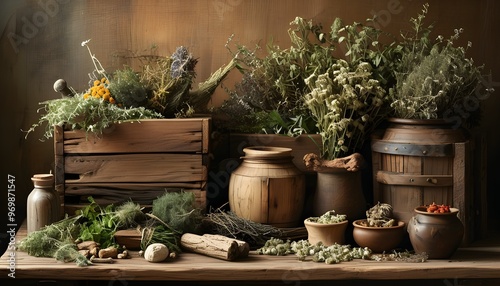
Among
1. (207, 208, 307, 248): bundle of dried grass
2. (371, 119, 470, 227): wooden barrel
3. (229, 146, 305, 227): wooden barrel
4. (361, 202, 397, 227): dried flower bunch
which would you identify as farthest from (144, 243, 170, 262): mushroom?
(371, 119, 470, 227): wooden barrel

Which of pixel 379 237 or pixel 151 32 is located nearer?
pixel 379 237

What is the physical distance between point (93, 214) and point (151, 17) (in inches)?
41.9

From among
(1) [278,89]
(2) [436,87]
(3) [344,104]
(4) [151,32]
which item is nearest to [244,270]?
(3) [344,104]

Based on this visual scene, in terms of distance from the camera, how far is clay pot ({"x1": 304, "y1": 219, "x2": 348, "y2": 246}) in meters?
2.89

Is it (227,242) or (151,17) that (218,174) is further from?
(151,17)

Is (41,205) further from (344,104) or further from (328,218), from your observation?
(344,104)

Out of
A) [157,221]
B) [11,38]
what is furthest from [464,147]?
[11,38]

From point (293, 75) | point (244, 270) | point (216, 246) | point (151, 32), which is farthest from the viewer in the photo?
point (151, 32)

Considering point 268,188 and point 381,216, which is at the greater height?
point 268,188

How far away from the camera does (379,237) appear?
285 cm

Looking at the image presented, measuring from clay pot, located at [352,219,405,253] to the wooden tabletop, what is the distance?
13 cm

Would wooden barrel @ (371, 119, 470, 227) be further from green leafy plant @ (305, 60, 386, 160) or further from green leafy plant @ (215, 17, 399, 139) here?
green leafy plant @ (215, 17, 399, 139)

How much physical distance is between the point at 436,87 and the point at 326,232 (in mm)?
770

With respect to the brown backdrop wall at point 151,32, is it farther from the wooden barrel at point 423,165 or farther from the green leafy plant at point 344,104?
the wooden barrel at point 423,165
